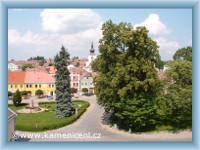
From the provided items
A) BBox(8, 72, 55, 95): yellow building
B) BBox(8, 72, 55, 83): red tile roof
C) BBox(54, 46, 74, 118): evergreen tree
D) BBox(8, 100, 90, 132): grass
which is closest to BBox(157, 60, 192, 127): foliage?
BBox(8, 100, 90, 132): grass

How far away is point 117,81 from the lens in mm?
20391

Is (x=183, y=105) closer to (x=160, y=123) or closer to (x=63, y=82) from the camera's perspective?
(x=160, y=123)

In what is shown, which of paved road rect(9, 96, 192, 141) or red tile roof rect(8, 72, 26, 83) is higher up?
red tile roof rect(8, 72, 26, 83)

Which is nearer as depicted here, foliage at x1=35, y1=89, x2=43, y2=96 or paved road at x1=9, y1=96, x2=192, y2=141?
paved road at x1=9, y1=96, x2=192, y2=141

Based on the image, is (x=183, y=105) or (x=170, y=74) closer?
(x=183, y=105)

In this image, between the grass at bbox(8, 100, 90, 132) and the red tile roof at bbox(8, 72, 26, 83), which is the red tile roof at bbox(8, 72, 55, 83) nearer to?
the red tile roof at bbox(8, 72, 26, 83)

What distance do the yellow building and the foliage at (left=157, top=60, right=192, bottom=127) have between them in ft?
103

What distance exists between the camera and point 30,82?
46.0 metres

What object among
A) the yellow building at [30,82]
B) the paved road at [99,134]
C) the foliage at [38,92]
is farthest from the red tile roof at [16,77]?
the paved road at [99,134]

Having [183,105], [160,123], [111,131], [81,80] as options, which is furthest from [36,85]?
[183,105]

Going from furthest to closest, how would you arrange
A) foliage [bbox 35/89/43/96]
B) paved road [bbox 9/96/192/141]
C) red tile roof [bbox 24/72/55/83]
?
red tile roof [bbox 24/72/55/83] → foliage [bbox 35/89/43/96] → paved road [bbox 9/96/192/141]

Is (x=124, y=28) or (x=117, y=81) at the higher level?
(x=124, y=28)

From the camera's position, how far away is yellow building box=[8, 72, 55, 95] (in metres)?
45.5
